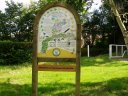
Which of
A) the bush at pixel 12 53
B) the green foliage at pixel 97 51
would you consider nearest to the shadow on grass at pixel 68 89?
the bush at pixel 12 53

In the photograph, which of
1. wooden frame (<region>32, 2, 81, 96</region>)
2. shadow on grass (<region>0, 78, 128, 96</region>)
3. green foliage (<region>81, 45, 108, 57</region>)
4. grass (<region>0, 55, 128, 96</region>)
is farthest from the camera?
green foliage (<region>81, 45, 108, 57</region>)

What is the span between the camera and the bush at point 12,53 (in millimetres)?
19125

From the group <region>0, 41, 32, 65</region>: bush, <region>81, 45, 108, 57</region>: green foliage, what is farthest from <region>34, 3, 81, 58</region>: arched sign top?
<region>81, 45, 108, 57</region>: green foliage

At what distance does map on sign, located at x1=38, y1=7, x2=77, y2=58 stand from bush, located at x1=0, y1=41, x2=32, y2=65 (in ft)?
36.0

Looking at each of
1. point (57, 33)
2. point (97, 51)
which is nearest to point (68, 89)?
point (57, 33)

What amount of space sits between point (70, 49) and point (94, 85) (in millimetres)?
3953

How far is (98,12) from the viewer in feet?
121

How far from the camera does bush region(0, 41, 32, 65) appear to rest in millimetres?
19125

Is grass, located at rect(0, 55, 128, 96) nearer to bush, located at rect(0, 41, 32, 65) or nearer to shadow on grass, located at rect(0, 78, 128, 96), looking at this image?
shadow on grass, located at rect(0, 78, 128, 96)

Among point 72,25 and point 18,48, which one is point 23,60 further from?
point 72,25

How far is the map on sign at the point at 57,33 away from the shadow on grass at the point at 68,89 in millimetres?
2328

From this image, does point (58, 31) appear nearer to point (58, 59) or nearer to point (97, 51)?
point (58, 59)

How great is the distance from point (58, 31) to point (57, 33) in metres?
0.04

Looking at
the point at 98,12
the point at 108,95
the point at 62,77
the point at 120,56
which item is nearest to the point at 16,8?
the point at 98,12
